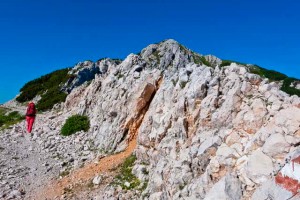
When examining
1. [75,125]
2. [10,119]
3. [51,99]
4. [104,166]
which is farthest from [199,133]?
[51,99]

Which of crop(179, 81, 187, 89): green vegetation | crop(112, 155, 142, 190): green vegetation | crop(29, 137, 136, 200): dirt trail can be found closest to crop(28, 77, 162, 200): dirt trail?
crop(29, 137, 136, 200): dirt trail

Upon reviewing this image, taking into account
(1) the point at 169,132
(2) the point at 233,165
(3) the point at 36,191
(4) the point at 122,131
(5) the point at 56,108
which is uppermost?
(5) the point at 56,108

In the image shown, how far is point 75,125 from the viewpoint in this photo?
35719mm

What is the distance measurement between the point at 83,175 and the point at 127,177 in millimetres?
3686

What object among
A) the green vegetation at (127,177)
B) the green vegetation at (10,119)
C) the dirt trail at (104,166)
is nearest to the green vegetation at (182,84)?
the dirt trail at (104,166)

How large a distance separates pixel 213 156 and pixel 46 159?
57.3 feet

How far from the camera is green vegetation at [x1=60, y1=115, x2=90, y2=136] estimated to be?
3489cm

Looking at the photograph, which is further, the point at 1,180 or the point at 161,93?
the point at 161,93

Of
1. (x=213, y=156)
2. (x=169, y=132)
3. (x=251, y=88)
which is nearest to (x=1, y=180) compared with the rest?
(x=169, y=132)

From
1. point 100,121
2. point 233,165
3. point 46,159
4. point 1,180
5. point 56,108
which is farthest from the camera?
point 56,108

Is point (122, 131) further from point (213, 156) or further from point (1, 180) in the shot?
point (213, 156)

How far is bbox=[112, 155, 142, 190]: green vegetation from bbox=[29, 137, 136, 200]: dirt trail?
2.61 ft

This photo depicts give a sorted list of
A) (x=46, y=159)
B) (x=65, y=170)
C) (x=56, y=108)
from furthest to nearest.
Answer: (x=56, y=108) < (x=46, y=159) < (x=65, y=170)

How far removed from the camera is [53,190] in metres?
23.0
